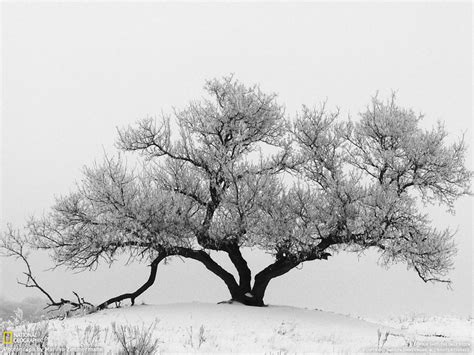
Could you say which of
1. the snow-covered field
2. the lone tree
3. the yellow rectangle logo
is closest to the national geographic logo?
the yellow rectangle logo

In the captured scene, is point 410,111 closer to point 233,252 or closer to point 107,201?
point 233,252

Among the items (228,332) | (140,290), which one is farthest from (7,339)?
(140,290)

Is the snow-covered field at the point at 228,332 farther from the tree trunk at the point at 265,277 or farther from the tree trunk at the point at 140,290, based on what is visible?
the tree trunk at the point at 140,290

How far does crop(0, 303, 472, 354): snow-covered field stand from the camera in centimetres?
A: 1159

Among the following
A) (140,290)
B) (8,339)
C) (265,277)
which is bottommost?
(8,339)

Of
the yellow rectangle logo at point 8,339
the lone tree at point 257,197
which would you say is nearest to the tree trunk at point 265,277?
the lone tree at point 257,197

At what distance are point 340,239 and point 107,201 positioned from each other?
25.2 feet

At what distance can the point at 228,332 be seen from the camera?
46.8 feet

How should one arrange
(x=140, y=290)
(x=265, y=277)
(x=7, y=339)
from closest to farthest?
1. (x=7, y=339)
2. (x=265, y=277)
3. (x=140, y=290)

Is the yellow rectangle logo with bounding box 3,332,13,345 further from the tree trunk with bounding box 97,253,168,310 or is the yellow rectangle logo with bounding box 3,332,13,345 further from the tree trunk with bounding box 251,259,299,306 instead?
the tree trunk with bounding box 251,259,299,306

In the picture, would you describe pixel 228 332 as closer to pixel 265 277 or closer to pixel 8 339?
pixel 265 277

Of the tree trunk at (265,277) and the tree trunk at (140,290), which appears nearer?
the tree trunk at (265,277)

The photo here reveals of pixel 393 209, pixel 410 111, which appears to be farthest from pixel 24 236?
pixel 410 111

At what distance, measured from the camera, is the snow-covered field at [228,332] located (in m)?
11.6
